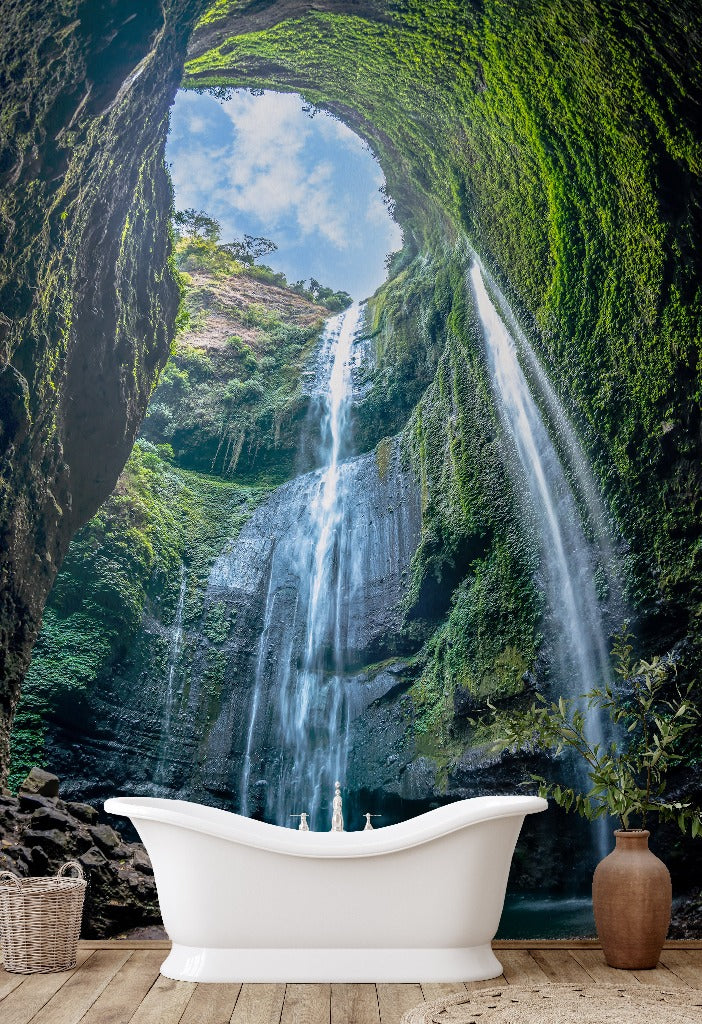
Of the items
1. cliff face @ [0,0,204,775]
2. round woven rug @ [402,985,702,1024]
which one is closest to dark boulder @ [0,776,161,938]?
cliff face @ [0,0,204,775]

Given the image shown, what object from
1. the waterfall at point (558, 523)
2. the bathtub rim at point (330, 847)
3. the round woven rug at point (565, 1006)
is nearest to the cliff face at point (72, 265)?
the bathtub rim at point (330, 847)

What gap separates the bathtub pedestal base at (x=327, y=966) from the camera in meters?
2.72

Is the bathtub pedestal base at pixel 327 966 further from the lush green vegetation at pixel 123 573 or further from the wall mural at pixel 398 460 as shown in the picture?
the lush green vegetation at pixel 123 573

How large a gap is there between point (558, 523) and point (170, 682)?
2.00 metres

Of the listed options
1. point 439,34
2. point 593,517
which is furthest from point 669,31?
point 593,517

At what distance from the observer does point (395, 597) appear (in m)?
4.39

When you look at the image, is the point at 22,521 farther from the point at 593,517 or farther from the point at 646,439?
the point at 646,439

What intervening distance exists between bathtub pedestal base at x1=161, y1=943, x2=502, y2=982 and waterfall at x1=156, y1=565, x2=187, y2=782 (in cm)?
134

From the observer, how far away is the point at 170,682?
13.7ft

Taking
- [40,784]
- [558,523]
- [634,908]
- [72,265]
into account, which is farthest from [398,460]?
[634,908]

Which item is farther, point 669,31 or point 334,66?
point 334,66

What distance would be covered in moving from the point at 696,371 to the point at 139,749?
3084 mm

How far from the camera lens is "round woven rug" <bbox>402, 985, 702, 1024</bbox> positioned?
2.30 meters

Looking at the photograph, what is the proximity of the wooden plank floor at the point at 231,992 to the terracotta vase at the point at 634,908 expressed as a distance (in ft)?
0.18
